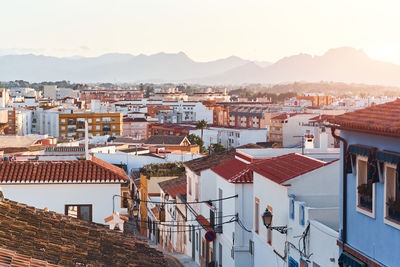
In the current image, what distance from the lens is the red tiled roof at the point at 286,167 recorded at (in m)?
16.7

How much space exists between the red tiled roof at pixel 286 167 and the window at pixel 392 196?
636 cm

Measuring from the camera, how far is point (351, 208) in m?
11.2

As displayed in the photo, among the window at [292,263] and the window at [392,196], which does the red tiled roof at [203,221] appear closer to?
the window at [292,263]

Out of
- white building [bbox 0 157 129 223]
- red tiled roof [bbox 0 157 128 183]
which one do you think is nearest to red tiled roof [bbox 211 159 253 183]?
red tiled roof [bbox 0 157 128 183]

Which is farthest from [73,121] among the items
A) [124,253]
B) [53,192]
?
[124,253]

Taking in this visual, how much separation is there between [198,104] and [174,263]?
450ft

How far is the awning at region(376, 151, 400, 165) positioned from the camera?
9.50 meters

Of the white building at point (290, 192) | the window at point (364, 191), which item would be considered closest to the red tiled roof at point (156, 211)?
the white building at point (290, 192)

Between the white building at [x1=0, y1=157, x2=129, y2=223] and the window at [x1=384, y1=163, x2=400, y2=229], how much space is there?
9964 mm

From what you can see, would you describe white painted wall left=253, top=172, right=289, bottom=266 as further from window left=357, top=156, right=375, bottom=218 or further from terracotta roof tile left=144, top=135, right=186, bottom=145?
terracotta roof tile left=144, top=135, right=186, bottom=145

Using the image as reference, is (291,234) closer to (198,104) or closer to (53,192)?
(53,192)

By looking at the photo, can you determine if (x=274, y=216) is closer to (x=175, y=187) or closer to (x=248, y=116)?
(x=175, y=187)

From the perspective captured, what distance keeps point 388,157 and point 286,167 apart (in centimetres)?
825

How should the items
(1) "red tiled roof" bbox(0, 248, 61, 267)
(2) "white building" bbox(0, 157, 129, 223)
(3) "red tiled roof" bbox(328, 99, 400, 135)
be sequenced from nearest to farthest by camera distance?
1. (1) "red tiled roof" bbox(0, 248, 61, 267)
2. (3) "red tiled roof" bbox(328, 99, 400, 135)
3. (2) "white building" bbox(0, 157, 129, 223)
